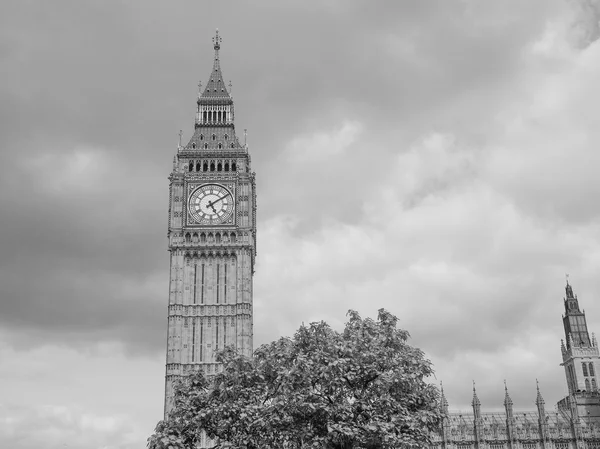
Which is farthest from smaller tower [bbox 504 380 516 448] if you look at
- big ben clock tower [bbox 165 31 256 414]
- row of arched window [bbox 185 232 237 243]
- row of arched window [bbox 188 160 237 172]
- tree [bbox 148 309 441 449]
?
tree [bbox 148 309 441 449]

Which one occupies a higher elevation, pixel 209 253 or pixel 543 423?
pixel 209 253

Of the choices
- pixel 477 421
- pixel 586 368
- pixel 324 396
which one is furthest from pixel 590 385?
pixel 324 396

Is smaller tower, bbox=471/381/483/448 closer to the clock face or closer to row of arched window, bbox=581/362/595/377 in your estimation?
row of arched window, bbox=581/362/595/377

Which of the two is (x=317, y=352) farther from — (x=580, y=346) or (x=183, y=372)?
(x=580, y=346)

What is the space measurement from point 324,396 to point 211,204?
65119 millimetres

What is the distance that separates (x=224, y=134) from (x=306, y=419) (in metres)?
73.9

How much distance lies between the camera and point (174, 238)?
310 feet

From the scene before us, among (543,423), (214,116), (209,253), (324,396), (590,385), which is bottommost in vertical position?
(324,396)

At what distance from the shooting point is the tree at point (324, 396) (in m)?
33.4

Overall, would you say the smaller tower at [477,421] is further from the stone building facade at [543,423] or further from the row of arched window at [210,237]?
the row of arched window at [210,237]

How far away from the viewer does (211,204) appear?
9700 centimetres

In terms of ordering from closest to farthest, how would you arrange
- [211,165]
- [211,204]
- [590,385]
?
[211,204], [211,165], [590,385]

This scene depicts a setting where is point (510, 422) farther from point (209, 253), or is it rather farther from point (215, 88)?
point (215, 88)

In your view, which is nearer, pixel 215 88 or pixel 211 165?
pixel 211 165
